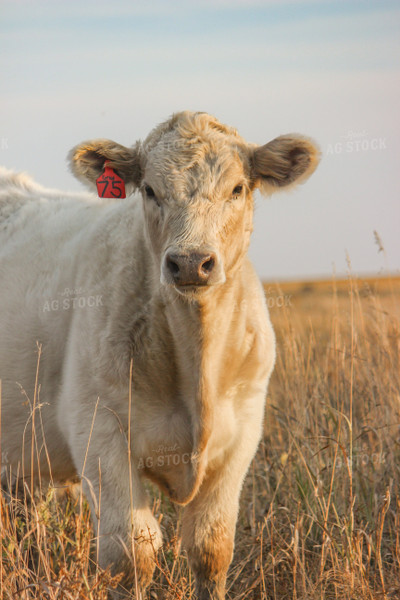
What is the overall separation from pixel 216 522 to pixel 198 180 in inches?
72.5

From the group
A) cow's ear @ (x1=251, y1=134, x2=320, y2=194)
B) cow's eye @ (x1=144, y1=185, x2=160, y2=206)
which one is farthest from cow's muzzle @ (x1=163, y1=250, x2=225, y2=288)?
cow's ear @ (x1=251, y1=134, x2=320, y2=194)

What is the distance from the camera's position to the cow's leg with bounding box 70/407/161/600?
3.93 m

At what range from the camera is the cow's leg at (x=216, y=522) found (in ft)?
14.1

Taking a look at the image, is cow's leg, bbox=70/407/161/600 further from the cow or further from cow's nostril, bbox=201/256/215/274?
cow's nostril, bbox=201/256/215/274

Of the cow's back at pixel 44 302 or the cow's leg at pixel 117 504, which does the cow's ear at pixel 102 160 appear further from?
the cow's leg at pixel 117 504

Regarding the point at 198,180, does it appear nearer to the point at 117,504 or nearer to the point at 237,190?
the point at 237,190

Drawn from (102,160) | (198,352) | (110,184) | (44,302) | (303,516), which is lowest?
(303,516)

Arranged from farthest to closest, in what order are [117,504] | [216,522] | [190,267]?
[216,522], [117,504], [190,267]

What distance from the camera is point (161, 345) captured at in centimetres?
415

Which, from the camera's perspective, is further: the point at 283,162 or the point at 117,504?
the point at 283,162

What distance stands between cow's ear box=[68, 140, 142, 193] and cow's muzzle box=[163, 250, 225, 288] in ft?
3.30

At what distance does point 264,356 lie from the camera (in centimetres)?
445

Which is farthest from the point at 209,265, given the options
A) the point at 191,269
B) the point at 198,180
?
the point at 198,180

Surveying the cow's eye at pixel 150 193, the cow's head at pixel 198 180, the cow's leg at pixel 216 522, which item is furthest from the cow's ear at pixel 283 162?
the cow's leg at pixel 216 522
